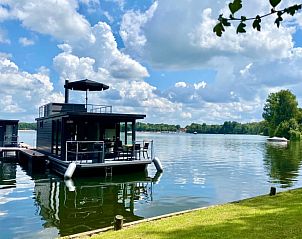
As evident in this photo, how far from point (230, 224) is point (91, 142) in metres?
12.3

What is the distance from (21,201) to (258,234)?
9.84 metres

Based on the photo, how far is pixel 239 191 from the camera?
1585 cm

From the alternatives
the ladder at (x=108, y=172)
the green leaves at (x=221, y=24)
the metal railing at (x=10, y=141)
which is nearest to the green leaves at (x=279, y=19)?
the green leaves at (x=221, y=24)

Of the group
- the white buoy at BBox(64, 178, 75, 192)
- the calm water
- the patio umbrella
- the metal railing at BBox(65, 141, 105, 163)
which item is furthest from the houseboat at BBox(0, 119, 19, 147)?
the white buoy at BBox(64, 178, 75, 192)

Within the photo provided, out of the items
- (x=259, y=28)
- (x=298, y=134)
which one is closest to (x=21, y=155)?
(x=259, y=28)

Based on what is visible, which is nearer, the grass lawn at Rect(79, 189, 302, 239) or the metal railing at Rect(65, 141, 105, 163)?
the grass lawn at Rect(79, 189, 302, 239)

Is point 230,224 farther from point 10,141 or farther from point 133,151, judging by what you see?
point 10,141

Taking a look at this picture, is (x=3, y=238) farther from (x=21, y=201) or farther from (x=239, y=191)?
(x=239, y=191)

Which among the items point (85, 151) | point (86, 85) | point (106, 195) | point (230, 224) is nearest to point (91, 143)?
point (85, 151)

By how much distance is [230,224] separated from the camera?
7410 millimetres

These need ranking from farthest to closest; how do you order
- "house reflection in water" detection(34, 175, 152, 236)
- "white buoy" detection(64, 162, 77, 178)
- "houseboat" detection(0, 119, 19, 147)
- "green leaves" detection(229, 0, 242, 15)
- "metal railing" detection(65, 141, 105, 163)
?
"houseboat" detection(0, 119, 19, 147) → "metal railing" detection(65, 141, 105, 163) → "white buoy" detection(64, 162, 77, 178) → "house reflection in water" detection(34, 175, 152, 236) → "green leaves" detection(229, 0, 242, 15)

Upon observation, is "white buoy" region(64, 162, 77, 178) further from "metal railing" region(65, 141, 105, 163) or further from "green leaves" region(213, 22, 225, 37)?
"green leaves" region(213, 22, 225, 37)

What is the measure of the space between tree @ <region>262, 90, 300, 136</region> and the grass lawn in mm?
76936

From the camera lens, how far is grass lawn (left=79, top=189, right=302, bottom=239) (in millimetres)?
6586
